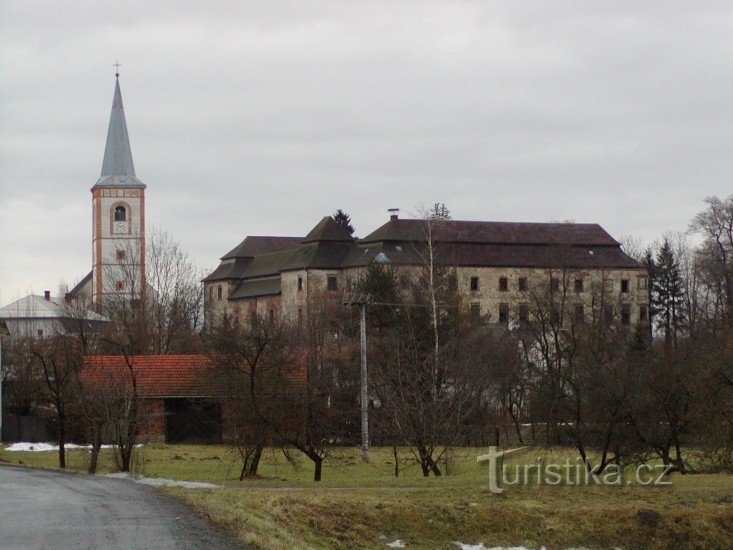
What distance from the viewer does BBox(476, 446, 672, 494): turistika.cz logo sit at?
88.8 ft

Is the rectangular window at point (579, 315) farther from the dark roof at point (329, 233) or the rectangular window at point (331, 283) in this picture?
the dark roof at point (329, 233)

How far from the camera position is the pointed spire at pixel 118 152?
141125 mm

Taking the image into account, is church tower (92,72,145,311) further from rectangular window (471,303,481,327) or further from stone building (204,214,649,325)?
rectangular window (471,303,481,327)

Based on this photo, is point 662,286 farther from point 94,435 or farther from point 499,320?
point 94,435

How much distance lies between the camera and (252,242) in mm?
121062

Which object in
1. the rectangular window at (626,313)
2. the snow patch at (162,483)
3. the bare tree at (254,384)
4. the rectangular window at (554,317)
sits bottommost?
the snow patch at (162,483)

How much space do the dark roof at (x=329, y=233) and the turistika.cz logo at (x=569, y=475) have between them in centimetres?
7050

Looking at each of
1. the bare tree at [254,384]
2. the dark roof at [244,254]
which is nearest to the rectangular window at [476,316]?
the dark roof at [244,254]

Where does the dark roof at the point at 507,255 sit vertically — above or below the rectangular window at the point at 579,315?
above

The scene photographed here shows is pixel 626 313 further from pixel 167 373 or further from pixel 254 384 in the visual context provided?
pixel 254 384

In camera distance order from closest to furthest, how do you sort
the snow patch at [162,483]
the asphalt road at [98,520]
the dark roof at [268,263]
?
→ 1. the asphalt road at [98,520]
2. the snow patch at [162,483]
3. the dark roof at [268,263]

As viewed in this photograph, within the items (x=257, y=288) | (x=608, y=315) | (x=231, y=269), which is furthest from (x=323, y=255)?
(x=608, y=315)

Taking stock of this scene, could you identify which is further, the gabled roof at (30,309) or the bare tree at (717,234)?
the gabled roof at (30,309)

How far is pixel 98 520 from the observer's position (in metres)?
17.3
